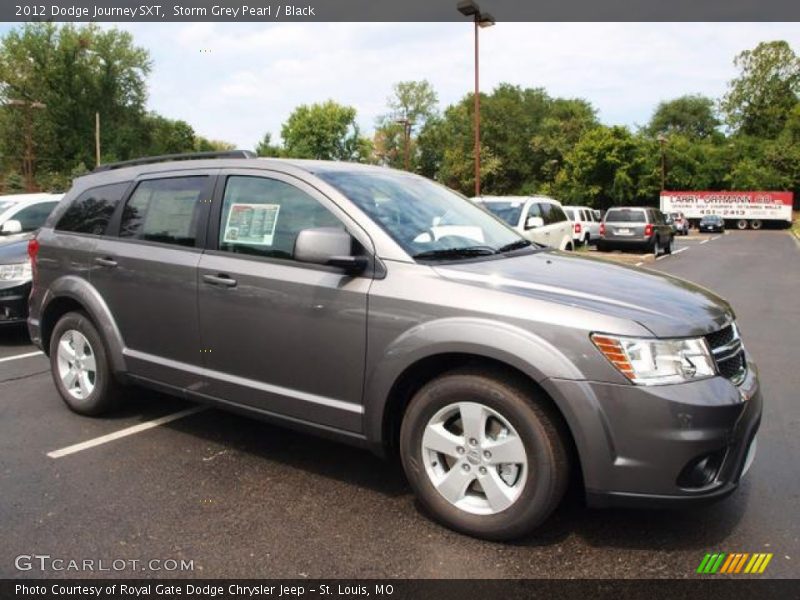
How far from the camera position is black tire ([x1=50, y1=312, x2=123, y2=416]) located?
15.0 ft

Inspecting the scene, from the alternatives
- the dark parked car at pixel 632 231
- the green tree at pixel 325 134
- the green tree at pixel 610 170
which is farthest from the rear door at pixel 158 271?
the green tree at pixel 325 134

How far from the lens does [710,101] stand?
8575 centimetres

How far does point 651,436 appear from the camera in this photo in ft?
8.79

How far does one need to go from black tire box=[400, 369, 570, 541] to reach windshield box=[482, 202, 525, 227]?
9197 mm

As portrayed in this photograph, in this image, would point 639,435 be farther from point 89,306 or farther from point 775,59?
point 775,59

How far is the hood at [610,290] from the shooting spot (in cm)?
286

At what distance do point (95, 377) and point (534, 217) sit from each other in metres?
8.72

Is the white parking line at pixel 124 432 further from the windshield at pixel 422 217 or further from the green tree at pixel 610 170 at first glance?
the green tree at pixel 610 170

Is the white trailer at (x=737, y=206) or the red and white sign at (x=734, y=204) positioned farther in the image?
the white trailer at (x=737, y=206)

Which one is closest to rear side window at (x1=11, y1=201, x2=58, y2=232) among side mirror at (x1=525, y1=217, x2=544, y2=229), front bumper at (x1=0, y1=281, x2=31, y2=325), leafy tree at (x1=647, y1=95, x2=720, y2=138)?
front bumper at (x1=0, y1=281, x2=31, y2=325)

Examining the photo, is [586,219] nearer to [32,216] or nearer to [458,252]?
[32,216]
